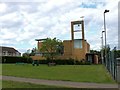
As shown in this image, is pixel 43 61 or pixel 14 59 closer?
pixel 43 61

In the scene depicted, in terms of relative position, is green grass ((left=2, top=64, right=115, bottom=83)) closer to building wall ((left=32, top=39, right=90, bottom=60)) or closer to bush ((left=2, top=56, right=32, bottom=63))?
bush ((left=2, top=56, right=32, bottom=63))

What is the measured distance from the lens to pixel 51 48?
286 ft

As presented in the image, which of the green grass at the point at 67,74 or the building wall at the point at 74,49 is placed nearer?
the green grass at the point at 67,74

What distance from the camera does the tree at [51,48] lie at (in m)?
86.4

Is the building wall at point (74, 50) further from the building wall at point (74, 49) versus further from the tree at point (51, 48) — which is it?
the tree at point (51, 48)

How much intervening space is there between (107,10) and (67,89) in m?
32.7

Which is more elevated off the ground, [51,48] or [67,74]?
[51,48]

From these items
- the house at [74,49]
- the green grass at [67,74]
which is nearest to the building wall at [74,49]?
the house at [74,49]

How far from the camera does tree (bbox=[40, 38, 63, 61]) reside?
86438 mm

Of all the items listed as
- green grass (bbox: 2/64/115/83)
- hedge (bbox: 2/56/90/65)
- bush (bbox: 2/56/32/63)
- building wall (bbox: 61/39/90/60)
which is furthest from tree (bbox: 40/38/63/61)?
green grass (bbox: 2/64/115/83)

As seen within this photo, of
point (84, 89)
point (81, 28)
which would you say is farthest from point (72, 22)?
point (84, 89)

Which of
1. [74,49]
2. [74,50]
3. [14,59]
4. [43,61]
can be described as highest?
[74,49]

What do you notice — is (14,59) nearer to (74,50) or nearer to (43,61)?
(43,61)

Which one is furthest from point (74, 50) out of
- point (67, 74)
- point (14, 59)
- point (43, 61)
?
point (67, 74)
